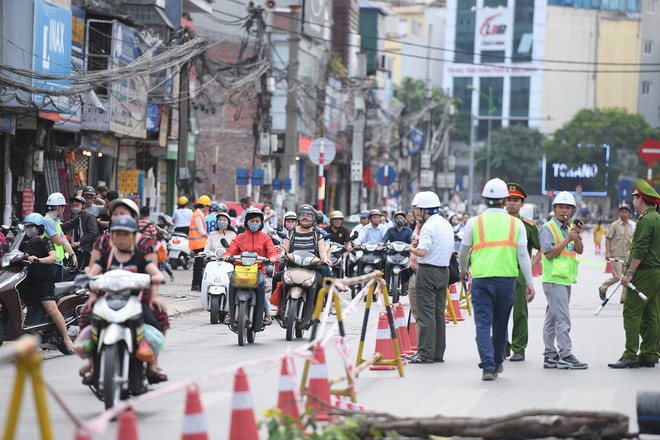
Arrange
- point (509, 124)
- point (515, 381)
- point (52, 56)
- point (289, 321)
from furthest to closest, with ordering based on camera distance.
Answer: point (509, 124)
point (52, 56)
point (289, 321)
point (515, 381)

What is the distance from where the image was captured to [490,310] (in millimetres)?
12781

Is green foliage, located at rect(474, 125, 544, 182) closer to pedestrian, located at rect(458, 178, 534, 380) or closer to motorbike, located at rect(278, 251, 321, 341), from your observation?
motorbike, located at rect(278, 251, 321, 341)

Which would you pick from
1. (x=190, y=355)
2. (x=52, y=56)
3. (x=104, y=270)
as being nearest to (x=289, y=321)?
(x=190, y=355)

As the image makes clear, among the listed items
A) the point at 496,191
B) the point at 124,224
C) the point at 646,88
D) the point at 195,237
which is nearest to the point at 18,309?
the point at 124,224

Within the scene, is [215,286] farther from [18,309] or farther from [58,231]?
[18,309]

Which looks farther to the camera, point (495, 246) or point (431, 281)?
point (431, 281)

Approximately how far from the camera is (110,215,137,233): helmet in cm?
1057

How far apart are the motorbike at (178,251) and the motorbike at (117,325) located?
22428 millimetres

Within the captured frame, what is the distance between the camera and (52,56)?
2459 cm

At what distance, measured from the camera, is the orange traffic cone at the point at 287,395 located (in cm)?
916

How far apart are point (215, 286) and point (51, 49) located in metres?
7.73

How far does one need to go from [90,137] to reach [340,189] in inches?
1898

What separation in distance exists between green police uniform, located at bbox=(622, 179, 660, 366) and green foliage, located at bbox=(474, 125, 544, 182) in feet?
348

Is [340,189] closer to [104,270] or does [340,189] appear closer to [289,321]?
[289,321]
